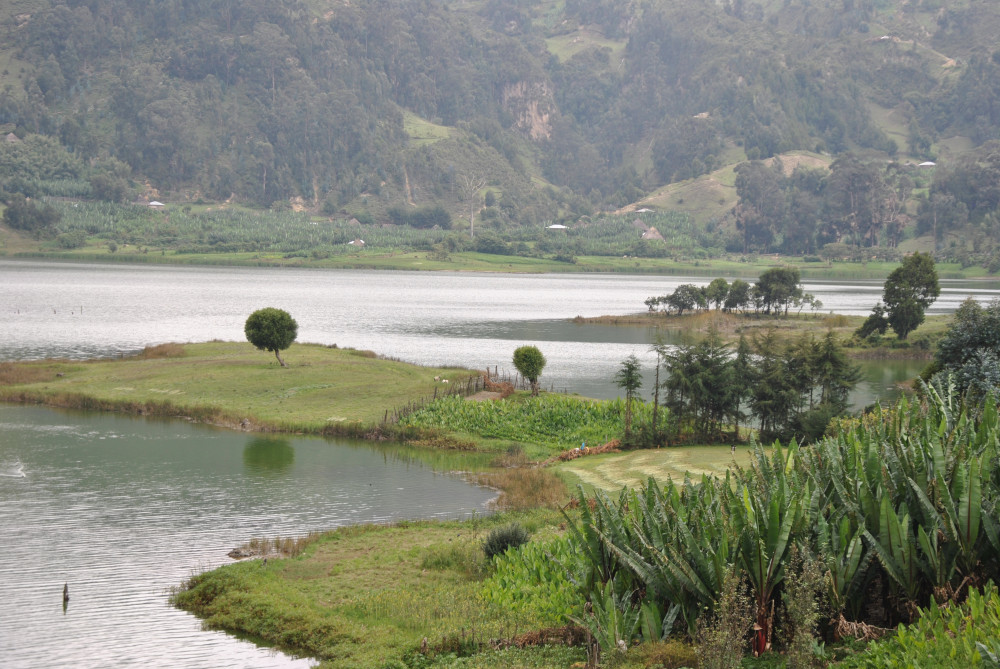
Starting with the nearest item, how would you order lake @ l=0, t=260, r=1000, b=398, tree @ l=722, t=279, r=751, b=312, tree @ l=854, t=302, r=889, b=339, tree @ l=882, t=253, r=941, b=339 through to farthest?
lake @ l=0, t=260, r=1000, b=398
tree @ l=882, t=253, r=941, b=339
tree @ l=854, t=302, r=889, b=339
tree @ l=722, t=279, r=751, b=312

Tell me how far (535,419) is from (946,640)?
33.9 m

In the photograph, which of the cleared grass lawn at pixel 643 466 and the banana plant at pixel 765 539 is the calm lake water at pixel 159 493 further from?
the banana plant at pixel 765 539

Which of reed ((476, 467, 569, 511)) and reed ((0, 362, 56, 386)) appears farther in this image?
reed ((0, 362, 56, 386))

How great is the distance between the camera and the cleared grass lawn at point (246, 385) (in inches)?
1866

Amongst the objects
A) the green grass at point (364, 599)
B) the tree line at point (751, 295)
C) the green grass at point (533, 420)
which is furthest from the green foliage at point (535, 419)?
the tree line at point (751, 295)

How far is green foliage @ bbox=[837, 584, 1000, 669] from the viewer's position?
1015 cm

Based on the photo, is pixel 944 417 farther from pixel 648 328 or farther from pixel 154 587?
pixel 648 328

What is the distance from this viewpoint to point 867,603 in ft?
45.0

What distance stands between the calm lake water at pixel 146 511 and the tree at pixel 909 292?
198ft

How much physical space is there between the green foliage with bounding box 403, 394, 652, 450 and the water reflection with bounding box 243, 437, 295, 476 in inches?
237

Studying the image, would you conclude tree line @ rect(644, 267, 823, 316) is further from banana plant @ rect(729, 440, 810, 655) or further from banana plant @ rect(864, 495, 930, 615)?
banana plant @ rect(864, 495, 930, 615)

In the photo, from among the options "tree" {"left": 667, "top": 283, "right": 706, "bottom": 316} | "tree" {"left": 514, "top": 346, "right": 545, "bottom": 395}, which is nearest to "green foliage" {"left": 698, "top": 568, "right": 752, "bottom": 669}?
"tree" {"left": 514, "top": 346, "right": 545, "bottom": 395}

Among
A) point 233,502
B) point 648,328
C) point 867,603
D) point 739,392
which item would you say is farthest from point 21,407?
point 648,328

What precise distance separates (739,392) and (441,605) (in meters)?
25.1
